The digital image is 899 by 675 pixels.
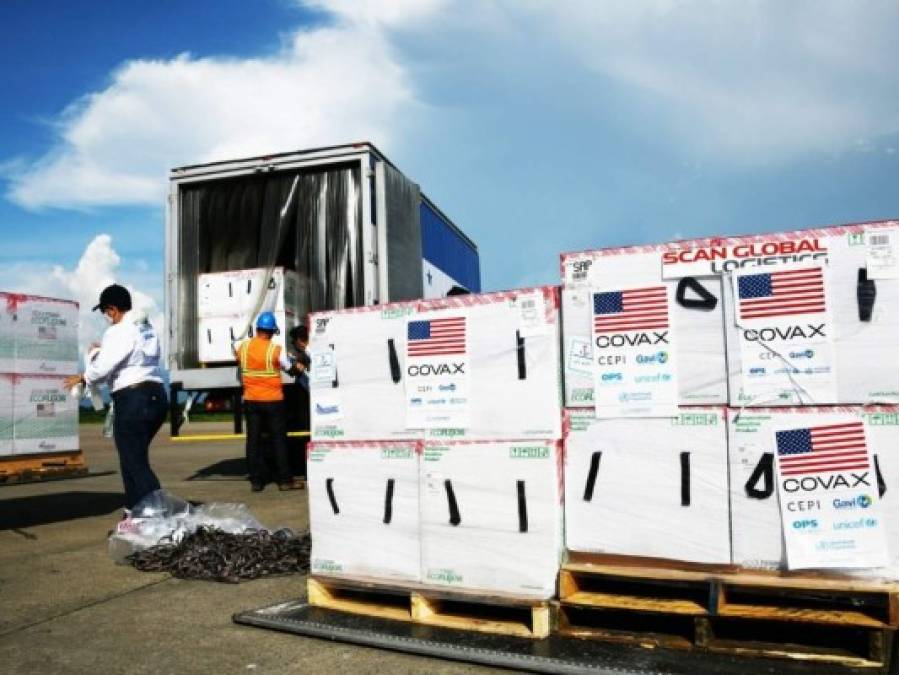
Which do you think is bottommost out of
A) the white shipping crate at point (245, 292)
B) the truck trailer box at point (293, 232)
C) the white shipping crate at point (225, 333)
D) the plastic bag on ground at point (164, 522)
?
the plastic bag on ground at point (164, 522)

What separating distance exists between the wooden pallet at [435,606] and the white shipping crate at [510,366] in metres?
0.77

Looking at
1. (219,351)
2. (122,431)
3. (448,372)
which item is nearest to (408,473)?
(448,372)

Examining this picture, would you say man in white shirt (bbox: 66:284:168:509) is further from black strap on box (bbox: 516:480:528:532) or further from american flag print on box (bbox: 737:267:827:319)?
american flag print on box (bbox: 737:267:827:319)

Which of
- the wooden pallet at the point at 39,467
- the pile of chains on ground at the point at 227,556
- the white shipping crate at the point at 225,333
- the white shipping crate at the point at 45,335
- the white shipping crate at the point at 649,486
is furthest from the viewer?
the wooden pallet at the point at 39,467

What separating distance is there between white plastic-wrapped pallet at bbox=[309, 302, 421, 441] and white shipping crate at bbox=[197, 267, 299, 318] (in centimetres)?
400

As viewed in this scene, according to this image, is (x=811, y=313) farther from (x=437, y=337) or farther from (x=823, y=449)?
(x=437, y=337)

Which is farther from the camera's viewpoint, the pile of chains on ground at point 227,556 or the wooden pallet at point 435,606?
the pile of chains on ground at point 227,556

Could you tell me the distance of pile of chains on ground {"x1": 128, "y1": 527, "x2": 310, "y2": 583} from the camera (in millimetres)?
4996

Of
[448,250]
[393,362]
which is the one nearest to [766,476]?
[393,362]

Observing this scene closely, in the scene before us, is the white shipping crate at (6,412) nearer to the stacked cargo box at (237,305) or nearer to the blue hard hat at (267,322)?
the stacked cargo box at (237,305)

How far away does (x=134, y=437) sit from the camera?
18.8 ft

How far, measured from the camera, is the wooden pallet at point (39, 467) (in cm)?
916

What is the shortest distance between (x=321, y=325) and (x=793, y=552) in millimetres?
2645

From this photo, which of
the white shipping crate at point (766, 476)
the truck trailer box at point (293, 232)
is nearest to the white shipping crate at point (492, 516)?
the white shipping crate at point (766, 476)
